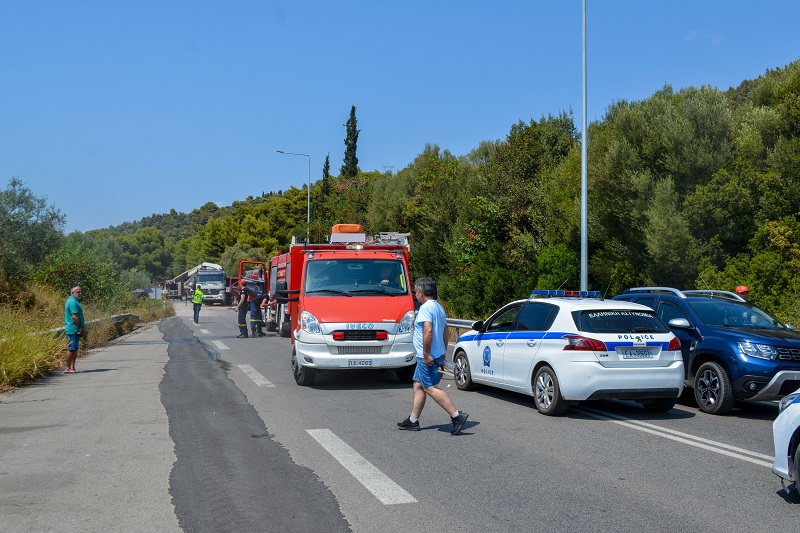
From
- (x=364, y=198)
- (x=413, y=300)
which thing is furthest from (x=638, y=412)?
(x=364, y=198)

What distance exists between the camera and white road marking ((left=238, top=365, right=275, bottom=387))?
44.9ft

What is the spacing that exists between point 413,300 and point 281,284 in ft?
38.6

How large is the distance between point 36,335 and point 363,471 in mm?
11366

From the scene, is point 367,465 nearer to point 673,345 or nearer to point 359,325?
point 673,345

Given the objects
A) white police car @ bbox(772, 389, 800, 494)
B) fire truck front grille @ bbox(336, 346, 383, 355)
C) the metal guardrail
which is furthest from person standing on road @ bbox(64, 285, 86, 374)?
white police car @ bbox(772, 389, 800, 494)

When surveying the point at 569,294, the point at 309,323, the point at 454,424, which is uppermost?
the point at 569,294

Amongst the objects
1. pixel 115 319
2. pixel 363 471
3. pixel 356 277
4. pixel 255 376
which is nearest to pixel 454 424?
pixel 363 471

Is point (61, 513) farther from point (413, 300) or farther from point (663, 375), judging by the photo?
point (413, 300)

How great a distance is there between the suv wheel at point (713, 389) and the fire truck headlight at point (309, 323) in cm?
583

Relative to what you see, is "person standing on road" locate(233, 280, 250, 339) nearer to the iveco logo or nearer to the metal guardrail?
the metal guardrail

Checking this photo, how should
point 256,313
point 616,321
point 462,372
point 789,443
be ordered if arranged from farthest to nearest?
point 256,313 → point 462,372 → point 616,321 → point 789,443

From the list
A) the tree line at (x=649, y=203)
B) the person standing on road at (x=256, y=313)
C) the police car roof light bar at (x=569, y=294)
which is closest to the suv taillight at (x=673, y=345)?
the police car roof light bar at (x=569, y=294)

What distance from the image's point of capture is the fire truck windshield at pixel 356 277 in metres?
13.6

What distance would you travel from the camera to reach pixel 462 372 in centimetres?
1278
